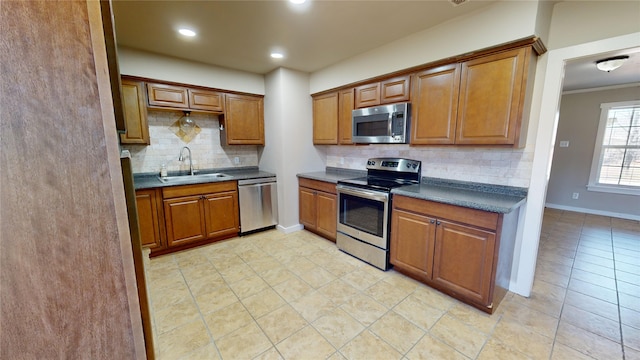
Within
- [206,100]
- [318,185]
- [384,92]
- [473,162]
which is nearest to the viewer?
[473,162]

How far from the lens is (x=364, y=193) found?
2.70m

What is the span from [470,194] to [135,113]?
3.70 metres

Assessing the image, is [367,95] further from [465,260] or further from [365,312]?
[365,312]

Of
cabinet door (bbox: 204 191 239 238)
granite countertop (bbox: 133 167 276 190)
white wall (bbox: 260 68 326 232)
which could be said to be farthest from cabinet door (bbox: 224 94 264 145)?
cabinet door (bbox: 204 191 239 238)

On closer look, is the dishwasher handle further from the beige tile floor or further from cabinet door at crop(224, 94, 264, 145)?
the beige tile floor

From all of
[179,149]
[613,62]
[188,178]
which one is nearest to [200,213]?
[188,178]

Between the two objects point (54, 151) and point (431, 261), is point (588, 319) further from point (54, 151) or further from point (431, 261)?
point (54, 151)

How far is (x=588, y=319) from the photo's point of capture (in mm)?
1937

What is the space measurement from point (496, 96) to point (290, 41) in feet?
6.57

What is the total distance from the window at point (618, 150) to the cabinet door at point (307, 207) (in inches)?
211

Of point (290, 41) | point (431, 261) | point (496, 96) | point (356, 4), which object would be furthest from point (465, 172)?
point (290, 41)

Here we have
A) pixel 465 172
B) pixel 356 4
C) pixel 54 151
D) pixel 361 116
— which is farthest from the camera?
pixel 361 116

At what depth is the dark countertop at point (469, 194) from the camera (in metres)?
1.92

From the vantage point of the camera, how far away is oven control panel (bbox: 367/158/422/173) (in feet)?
9.37
